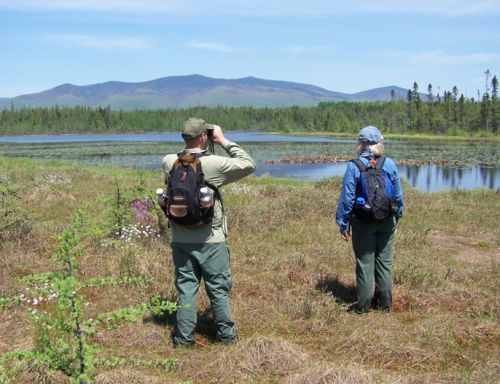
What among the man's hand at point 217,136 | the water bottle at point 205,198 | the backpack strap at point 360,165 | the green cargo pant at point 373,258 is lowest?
the green cargo pant at point 373,258

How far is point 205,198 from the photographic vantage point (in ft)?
14.0

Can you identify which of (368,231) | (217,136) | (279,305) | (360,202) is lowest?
(279,305)

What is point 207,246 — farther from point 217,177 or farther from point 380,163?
point 380,163

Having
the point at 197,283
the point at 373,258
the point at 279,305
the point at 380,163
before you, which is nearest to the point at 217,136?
the point at 197,283

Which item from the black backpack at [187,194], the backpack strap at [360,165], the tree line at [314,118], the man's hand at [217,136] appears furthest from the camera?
the tree line at [314,118]

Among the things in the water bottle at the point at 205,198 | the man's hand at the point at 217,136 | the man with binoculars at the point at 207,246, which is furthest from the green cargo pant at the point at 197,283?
the man's hand at the point at 217,136

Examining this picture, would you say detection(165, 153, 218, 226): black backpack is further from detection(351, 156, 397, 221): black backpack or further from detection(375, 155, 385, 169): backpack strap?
detection(375, 155, 385, 169): backpack strap

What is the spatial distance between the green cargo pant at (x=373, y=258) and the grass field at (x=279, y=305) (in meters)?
0.21

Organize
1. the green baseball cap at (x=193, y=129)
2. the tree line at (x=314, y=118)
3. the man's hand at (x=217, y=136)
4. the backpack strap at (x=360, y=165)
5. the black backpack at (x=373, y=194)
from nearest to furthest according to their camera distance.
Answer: the green baseball cap at (x=193, y=129) → the man's hand at (x=217, y=136) → the black backpack at (x=373, y=194) → the backpack strap at (x=360, y=165) → the tree line at (x=314, y=118)

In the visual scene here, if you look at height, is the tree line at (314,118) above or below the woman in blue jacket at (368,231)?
above

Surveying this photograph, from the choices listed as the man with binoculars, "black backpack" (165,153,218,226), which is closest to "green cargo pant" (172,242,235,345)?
the man with binoculars

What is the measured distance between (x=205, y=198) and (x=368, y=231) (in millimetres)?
2104

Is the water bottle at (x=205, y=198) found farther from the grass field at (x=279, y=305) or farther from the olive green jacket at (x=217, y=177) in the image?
the grass field at (x=279, y=305)

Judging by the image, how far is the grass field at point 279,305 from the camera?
393cm
